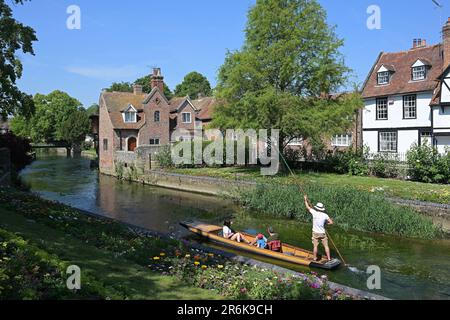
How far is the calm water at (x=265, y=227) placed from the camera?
42.7 feet

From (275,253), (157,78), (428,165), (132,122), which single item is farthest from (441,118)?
(132,122)

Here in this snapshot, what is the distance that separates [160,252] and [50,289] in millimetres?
4027

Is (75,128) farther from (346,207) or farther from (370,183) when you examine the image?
(346,207)

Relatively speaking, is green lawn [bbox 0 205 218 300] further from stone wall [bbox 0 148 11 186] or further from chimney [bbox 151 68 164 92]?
chimney [bbox 151 68 164 92]

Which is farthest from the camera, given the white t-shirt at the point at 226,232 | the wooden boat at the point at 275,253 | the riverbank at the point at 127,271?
the white t-shirt at the point at 226,232

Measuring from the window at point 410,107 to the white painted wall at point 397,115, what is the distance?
250mm

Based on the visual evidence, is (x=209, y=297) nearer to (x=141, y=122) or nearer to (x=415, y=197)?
(x=415, y=197)

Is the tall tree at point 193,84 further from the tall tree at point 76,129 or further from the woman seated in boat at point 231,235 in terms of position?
the woman seated in boat at point 231,235

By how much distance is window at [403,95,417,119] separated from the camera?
3278cm

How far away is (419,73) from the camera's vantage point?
3316 cm

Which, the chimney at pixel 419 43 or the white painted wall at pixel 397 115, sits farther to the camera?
the chimney at pixel 419 43

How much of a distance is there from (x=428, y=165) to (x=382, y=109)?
34.8 ft

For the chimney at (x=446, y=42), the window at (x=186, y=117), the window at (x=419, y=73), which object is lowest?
the window at (x=186, y=117)

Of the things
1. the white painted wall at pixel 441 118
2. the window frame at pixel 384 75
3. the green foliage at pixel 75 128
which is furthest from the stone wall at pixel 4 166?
the green foliage at pixel 75 128
